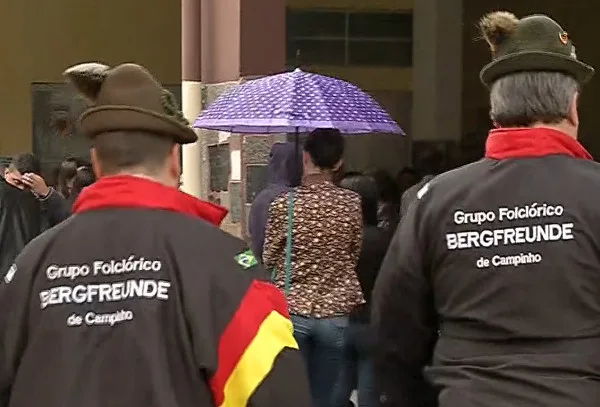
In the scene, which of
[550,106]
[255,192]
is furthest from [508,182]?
[255,192]

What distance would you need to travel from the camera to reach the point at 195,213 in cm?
290

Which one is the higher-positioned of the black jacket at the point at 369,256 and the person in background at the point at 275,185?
the person in background at the point at 275,185

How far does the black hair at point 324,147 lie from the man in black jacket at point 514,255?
2290 millimetres

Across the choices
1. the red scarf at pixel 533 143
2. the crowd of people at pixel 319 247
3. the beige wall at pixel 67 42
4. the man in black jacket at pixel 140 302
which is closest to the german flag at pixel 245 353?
the man in black jacket at pixel 140 302

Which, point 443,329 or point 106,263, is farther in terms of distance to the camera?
point 443,329

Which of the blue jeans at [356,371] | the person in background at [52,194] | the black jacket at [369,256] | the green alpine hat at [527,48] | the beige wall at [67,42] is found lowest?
the blue jeans at [356,371]

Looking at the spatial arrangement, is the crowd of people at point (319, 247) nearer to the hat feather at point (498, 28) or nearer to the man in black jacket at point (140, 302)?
the hat feather at point (498, 28)

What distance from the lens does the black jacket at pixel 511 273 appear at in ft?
9.60

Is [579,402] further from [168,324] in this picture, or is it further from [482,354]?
[168,324]

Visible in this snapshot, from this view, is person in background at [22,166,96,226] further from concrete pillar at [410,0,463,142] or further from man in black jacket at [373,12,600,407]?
concrete pillar at [410,0,463,142]

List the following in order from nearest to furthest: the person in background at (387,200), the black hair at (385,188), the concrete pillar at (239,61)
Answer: the person in background at (387,200) < the black hair at (385,188) < the concrete pillar at (239,61)

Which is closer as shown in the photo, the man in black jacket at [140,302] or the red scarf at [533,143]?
the man in black jacket at [140,302]

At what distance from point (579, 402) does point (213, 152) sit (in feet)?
16.3

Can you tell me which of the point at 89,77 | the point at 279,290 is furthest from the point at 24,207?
the point at 279,290
